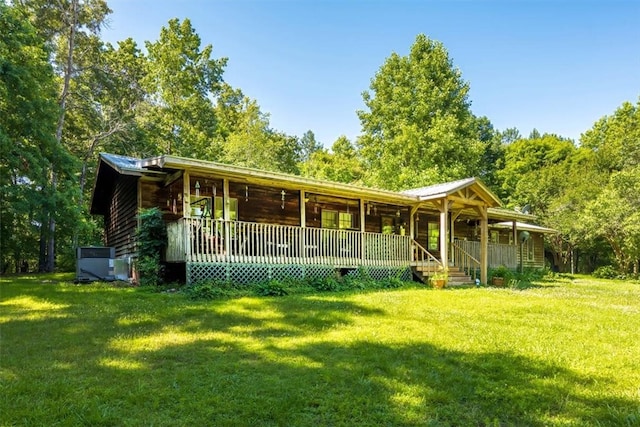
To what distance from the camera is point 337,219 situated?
15.8 metres

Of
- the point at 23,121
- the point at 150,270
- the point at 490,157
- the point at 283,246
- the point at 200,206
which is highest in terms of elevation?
the point at 490,157

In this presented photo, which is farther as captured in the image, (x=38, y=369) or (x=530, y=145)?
(x=530, y=145)

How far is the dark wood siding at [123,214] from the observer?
12957 millimetres

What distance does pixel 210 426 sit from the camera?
3191 millimetres

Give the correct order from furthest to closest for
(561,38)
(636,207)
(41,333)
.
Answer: (636,207), (561,38), (41,333)

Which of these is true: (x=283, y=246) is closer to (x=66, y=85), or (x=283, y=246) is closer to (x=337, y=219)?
(x=337, y=219)

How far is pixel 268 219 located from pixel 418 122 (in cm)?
1966

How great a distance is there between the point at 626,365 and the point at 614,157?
31.8 meters

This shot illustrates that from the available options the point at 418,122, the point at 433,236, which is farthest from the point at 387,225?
the point at 418,122

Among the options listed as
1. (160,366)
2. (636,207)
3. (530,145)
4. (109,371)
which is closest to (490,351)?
(160,366)

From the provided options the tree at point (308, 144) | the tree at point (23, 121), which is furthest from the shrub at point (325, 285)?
the tree at point (308, 144)

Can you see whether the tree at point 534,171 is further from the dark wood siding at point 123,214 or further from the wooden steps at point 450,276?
the dark wood siding at point 123,214

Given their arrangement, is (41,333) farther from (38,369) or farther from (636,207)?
(636,207)

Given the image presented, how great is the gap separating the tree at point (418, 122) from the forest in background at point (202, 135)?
10 cm
